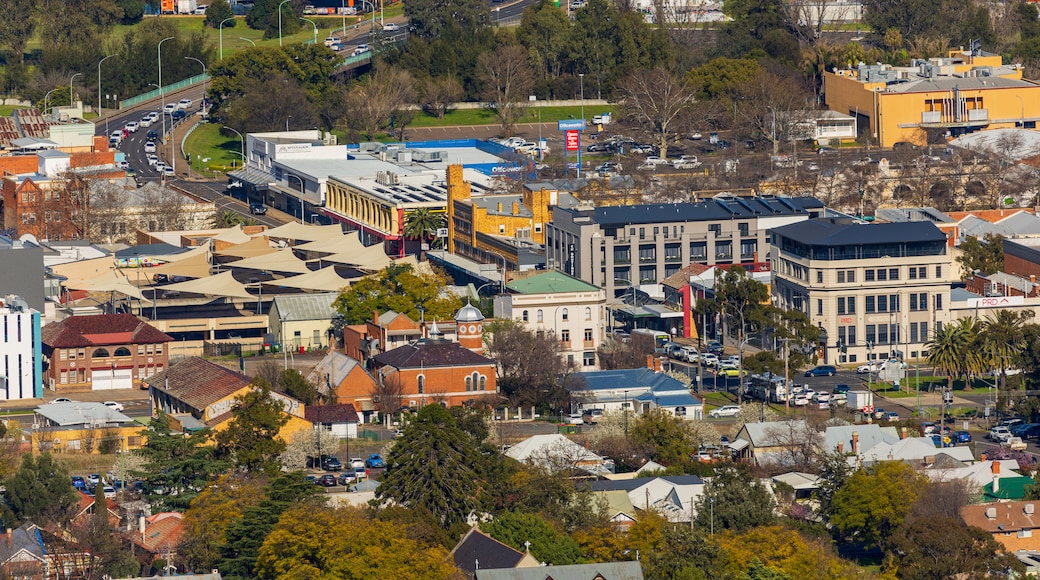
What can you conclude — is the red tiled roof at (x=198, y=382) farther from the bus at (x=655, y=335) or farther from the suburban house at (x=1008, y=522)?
the suburban house at (x=1008, y=522)

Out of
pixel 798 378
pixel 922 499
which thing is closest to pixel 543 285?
pixel 798 378

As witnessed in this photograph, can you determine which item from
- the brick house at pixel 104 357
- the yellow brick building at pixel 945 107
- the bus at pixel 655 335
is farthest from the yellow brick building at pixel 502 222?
the yellow brick building at pixel 945 107

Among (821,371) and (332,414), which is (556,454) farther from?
(821,371)

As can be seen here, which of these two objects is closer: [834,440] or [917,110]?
[834,440]

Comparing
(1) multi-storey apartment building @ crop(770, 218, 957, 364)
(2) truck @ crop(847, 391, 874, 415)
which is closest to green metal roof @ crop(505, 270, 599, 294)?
(1) multi-storey apartment building @ crop(770, 218, 957, 364)

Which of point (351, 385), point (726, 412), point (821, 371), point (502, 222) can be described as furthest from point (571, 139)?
point (726, 412)

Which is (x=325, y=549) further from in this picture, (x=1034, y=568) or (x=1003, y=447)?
(x=1003, y=447)

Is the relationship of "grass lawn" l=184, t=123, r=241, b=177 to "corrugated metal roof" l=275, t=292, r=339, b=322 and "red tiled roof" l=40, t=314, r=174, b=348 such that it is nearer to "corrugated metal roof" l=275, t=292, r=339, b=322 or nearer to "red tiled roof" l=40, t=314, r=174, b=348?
"corrugated metal roof" l=275, t=292, r=339, b=322
